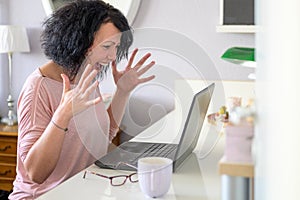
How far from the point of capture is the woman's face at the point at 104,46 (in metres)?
1.63

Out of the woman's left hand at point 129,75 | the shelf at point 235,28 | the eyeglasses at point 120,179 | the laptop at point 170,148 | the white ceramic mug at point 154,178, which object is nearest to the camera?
the white ceramic mug at point 154,178

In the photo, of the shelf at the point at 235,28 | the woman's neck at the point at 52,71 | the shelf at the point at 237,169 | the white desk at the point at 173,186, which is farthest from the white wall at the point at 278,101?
the shelf at the point at 235,28

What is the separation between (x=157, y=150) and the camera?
1.66 meters

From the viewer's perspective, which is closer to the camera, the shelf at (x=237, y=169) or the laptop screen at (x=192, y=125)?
the shelf at (x=237, y=169)

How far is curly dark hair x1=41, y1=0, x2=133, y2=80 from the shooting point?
1.67m

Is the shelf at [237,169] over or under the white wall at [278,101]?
under

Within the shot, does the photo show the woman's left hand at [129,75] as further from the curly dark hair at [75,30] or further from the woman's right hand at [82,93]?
the woman's right hand at [82,93]

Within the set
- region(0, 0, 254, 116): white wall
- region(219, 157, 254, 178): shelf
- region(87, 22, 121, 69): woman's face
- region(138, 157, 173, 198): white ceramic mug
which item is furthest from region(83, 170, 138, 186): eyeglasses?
region(0, 0, 254, 116): white wall

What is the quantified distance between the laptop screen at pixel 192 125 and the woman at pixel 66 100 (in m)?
0.23

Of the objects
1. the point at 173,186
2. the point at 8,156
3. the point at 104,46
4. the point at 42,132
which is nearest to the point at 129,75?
the point at 104,46

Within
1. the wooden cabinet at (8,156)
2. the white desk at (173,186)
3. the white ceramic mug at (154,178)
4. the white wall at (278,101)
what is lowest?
the wooden cabinet at (8,156)

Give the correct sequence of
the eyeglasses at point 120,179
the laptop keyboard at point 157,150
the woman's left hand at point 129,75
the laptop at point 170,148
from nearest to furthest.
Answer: the eyeglasses at point 120,179
the laptop at point 170,148
the laptop keyboard at point 157,150
the woman's left hand at point 129,75

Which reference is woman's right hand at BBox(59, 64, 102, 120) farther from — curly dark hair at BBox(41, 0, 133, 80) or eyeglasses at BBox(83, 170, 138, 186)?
curly dark hair at BBox(41, 0, 133, 80)

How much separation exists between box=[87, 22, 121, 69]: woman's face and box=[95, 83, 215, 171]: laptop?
1.01ft
